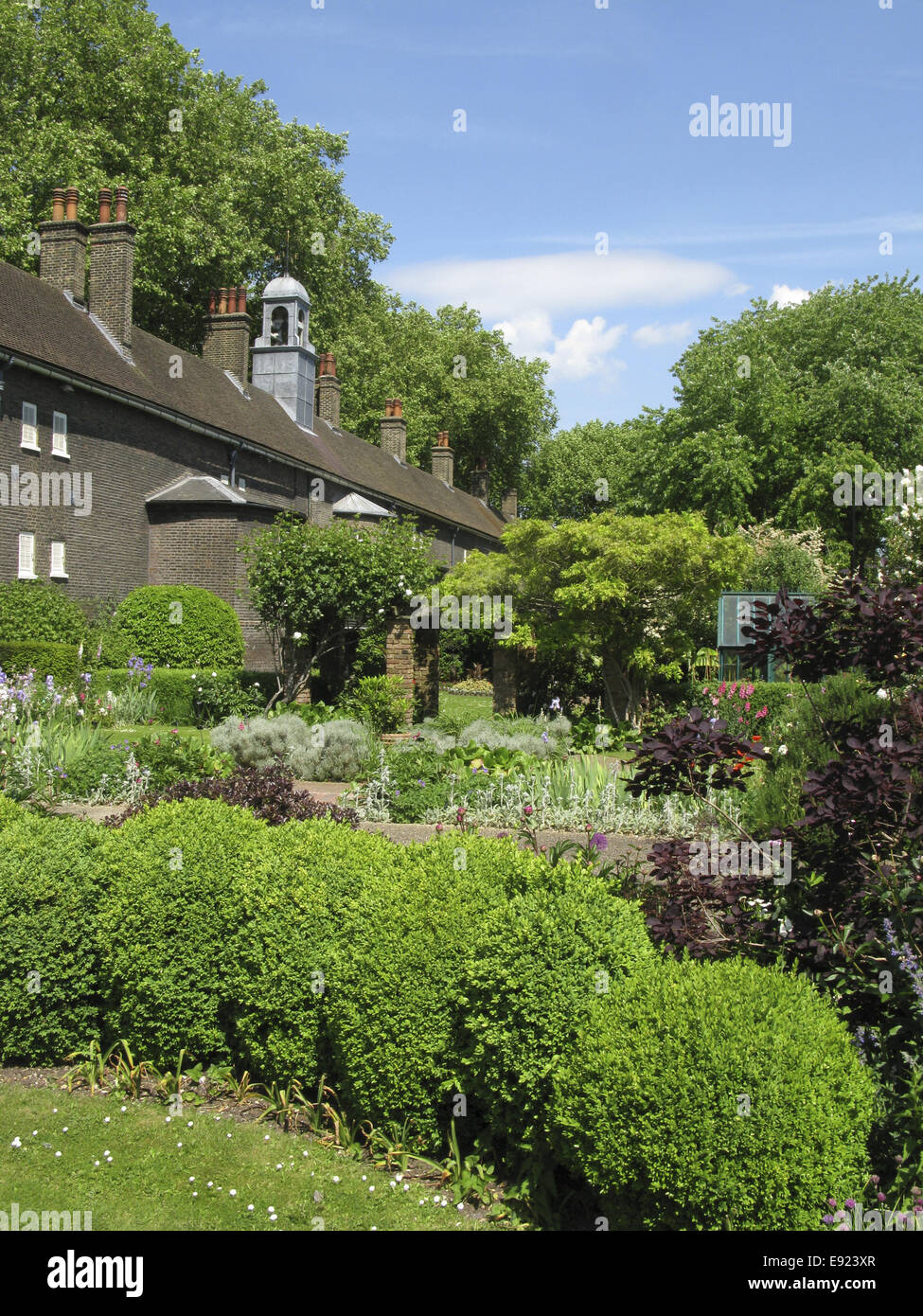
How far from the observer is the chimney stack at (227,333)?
1166 inches

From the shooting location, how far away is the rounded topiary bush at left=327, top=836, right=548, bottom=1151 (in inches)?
151

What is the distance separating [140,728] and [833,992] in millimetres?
11361

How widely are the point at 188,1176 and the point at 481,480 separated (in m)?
50.2

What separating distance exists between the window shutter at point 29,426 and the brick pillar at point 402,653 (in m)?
10.0

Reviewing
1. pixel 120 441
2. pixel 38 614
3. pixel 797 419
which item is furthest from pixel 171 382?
pixel 797 419

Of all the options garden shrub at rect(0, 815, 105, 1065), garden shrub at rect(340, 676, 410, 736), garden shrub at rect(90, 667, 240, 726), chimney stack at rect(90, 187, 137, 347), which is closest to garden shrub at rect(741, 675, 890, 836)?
garden shrub at rect(0, 815, 105, 1065)

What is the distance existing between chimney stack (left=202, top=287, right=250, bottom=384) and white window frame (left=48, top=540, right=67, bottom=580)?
10886mm

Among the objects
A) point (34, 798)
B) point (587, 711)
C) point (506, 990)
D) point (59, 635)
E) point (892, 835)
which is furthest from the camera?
point (59, 635)

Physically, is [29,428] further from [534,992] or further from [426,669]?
[534,992]

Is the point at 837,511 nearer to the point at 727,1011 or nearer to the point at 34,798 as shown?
the point at 34,798

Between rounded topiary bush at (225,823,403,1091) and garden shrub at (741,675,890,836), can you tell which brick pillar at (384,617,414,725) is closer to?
garden shrub at (741,675,890,836)

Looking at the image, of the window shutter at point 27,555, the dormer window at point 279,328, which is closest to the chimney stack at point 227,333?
the dormer window at point 279,328
